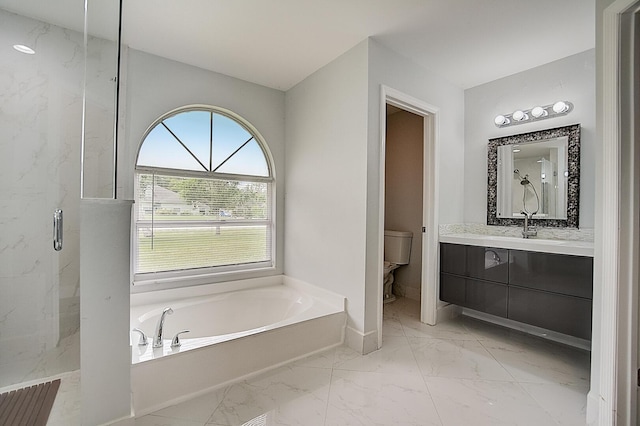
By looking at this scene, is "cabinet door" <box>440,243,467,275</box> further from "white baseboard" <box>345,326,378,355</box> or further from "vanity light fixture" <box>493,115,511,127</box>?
"vanity light fixture" <box>493,115,511,127</box>

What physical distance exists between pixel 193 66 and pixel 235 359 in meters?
2.63

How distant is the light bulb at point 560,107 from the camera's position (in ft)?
8.32

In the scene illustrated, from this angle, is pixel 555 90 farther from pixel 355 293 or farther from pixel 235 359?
pixel 235 359

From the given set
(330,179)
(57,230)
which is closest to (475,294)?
(330,179)

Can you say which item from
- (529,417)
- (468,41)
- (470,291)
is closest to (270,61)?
(468,41)

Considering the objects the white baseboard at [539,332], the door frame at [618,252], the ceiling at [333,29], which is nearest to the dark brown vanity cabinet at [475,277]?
the white baseboard at [539,332]

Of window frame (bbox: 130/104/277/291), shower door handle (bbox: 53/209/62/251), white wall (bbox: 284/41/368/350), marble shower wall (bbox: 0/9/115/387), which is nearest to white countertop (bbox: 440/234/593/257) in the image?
white wall (bbox: 284/41/368/350)

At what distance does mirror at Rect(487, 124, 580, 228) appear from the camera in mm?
2525

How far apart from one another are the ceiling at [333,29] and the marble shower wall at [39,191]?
0.18 metres

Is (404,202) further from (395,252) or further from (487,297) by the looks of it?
(487,297)

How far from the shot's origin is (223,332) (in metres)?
2.69

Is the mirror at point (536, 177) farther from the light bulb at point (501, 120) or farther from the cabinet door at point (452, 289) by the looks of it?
the cabinet door at point (452, 289)

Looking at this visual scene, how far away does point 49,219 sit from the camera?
1.58m

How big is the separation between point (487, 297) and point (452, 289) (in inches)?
13.0
